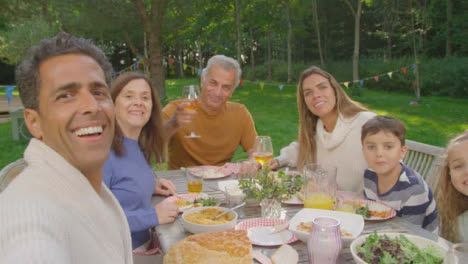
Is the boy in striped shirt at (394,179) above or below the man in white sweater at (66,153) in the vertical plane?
below

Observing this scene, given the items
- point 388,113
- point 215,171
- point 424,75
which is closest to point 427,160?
point 215,171

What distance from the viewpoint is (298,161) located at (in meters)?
3.43

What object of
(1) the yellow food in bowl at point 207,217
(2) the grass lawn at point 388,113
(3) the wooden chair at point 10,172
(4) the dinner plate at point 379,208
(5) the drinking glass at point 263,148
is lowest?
(2) the grass lawn at point 388,113

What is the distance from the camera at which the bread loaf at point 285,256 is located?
1664 millimetres

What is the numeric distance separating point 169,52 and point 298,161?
41.9 meters

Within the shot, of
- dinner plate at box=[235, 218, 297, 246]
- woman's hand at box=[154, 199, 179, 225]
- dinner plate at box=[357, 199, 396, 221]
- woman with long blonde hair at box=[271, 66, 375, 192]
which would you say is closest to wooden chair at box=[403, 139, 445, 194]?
woman with long blonde hair at box=[271, 66, 375, 192]

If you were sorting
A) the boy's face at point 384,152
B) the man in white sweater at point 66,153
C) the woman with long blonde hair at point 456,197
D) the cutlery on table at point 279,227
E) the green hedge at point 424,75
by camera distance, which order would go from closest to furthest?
the man in white sweater at point 66,153, the cutlery on table at point 279,227, the woman with long blonde hair at point 456,197, the boy's face at point 384,152, the green hedge at point 424,75

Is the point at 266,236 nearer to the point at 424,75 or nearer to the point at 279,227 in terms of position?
the point at 279,227

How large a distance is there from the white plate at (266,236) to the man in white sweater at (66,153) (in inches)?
30.9

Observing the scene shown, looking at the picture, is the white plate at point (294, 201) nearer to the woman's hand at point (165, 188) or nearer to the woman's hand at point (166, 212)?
the woman's hand at point (166, 212)

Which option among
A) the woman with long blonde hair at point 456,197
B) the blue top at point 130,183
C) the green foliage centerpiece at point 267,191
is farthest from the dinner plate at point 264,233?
the woman with long blonde hair at point 456,197

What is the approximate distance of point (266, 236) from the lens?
1.96 meters

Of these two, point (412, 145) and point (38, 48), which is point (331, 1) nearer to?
point (412, 145)

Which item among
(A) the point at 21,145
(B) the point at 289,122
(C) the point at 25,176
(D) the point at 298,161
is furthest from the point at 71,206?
(B) the point at 289,122
